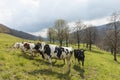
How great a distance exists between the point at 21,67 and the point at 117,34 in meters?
47.3

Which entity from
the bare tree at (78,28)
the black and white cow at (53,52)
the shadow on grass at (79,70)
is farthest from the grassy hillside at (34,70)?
the bare tree at (78,28)

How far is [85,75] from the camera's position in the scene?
28.2 metres

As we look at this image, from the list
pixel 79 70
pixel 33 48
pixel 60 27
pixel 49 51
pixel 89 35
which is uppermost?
pixel 60 27

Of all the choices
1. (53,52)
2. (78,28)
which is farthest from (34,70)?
(78,28)

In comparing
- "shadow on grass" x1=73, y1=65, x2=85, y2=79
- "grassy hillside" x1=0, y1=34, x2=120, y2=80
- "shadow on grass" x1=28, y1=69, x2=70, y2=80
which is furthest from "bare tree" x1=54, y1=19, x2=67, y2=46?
"shadow on grass" x1=28, y1=69, x2=70, y2=80

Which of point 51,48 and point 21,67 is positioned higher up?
point 51,48

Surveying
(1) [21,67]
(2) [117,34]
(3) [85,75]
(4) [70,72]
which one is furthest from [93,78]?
(2) [117,34]

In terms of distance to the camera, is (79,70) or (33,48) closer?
(33,48)

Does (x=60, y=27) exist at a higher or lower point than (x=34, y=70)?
higher

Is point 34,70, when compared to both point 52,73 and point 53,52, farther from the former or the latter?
point 53,52

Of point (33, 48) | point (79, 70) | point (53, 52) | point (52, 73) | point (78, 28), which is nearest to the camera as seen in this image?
point (52, 73)

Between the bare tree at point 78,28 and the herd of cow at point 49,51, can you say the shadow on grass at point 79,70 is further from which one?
the bare tree at point 78,28

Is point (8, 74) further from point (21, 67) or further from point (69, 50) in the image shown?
point (69, 50)

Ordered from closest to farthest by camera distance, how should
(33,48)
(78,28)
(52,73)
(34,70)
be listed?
(34,70)
(52,73)
(33,48)
(78,28)
